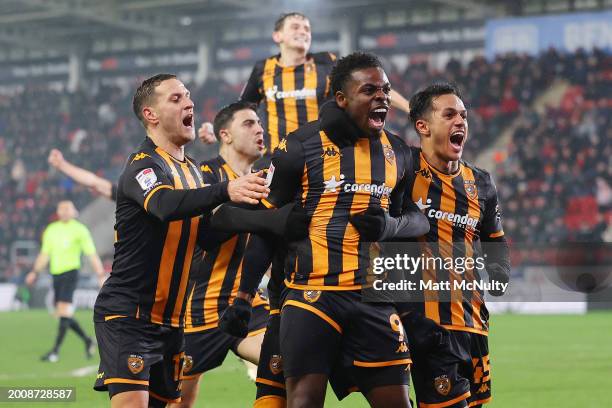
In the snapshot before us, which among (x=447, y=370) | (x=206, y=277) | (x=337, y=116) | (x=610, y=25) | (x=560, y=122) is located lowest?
(x=447, y=370)

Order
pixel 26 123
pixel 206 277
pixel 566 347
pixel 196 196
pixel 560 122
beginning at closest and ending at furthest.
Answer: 1. pixel 196 196
2. pixel 206 277
3. pixel 566 347
4. pixel 560 122
5. pixel 26 123

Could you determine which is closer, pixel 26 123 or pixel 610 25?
pixel 610 25

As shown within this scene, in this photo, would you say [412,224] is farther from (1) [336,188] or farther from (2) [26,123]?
(2) [26,123]

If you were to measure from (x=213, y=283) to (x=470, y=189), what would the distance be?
2143 mm

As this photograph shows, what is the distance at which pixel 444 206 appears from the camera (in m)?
5.55

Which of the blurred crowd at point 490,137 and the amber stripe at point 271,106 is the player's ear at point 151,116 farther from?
the blurred crowd at point 490,137

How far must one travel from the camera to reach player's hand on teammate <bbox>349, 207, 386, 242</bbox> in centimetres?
490

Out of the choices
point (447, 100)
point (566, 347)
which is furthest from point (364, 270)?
point (566, 347)

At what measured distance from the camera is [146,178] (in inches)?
202

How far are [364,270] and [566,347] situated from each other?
9604mm

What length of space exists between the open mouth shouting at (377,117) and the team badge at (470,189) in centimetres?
81

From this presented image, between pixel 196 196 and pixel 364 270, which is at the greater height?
pixel 196 196

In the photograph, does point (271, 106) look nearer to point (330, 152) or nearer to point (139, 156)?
point (139, 156)

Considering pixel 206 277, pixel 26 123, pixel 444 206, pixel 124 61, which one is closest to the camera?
pixel 444 206
